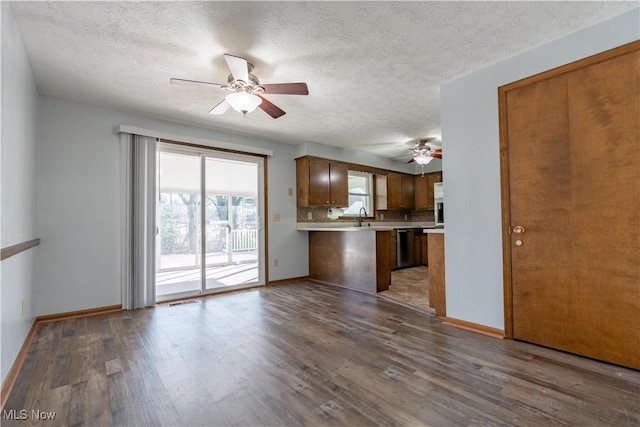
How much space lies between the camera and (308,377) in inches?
77.6

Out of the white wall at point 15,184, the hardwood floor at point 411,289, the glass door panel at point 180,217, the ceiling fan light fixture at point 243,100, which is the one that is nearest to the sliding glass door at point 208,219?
the glass door panel at point 180,217

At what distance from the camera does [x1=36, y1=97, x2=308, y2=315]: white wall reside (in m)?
3.24

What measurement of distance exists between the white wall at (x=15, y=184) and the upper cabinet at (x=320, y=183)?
3485mm

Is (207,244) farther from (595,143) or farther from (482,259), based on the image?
(595,143)

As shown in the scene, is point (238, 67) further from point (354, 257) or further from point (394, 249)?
point (394, 249)

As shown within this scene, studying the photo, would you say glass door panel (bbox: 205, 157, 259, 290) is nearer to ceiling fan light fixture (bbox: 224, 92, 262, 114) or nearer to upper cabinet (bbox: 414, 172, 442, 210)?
ceiling fan light fixture (bbox: 224, 92, 262, 114)

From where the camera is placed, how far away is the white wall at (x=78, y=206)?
3.24 metres

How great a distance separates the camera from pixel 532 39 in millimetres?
2324

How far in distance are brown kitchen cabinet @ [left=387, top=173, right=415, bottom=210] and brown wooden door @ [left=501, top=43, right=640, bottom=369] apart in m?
4.10

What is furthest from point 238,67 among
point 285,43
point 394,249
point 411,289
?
point 394,249

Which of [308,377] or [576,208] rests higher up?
[576,208]

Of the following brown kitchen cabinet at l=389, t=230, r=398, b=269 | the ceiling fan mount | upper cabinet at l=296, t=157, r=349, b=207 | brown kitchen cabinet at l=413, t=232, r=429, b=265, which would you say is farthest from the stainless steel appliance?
the ceiling fan mount

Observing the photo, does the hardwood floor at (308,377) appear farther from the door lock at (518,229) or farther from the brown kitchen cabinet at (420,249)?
the brown kitchen cabinet at (420,249)

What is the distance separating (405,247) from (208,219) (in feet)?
13.6
